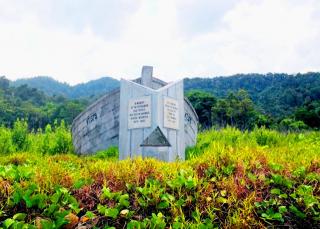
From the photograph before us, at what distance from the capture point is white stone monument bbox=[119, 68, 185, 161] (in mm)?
6473

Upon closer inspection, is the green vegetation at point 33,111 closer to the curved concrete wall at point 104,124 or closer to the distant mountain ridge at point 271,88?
the distant mountain ridge at point 271,88

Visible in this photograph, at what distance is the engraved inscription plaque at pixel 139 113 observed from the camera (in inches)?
257

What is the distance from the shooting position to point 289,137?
35.4ft

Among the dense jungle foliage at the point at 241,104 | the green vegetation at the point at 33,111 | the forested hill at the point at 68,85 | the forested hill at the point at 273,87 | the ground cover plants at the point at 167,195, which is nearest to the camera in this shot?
the ground cover plants at the point at 167,195

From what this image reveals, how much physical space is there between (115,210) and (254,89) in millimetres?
63665

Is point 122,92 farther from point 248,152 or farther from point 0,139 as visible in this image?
point 0,139

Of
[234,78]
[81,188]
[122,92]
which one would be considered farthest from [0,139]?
[234,78]

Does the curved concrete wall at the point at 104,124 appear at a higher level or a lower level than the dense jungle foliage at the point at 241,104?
lower

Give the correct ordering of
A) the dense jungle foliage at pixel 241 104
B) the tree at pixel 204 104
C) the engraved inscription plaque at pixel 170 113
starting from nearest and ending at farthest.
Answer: the engraved inscription plaque at pixel 170 113 < the dense jungle foliage at pixel 241 104 < the tree at pixel 204 104

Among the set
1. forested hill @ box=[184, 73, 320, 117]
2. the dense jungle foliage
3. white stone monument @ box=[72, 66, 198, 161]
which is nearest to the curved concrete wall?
white stone monument @ box=[72, 66, 198, 161]

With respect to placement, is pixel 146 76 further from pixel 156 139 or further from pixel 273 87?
pixel 273 87

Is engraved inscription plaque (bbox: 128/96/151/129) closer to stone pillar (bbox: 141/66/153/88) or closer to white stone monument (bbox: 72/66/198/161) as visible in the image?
white stone monument (bbox: 72/66/198/161)

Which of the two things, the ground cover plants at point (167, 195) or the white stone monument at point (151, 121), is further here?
the white stone monument at point (151, 121)

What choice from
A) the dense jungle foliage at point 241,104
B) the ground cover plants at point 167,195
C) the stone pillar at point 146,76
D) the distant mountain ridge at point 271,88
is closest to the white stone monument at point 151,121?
the stone pillar at point 146,76
